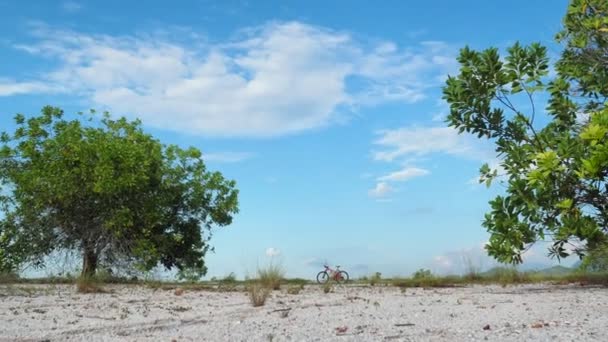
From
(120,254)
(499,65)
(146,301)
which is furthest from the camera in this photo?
(120,254)

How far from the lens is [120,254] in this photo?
1822 centimetres

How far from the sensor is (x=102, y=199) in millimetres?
18547

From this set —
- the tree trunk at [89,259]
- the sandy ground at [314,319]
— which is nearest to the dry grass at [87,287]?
the sandy ground at [314,319]

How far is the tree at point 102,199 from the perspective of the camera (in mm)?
17859

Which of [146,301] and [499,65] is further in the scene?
[499,65]

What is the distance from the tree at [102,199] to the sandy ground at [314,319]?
24.8 ft

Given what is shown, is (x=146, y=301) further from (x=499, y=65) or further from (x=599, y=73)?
(x=599, y=73)

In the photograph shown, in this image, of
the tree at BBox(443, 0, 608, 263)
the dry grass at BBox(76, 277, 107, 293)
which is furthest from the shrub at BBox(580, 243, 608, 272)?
the dry grass at BBox(76, 277, 107, 293)

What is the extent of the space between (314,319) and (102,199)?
517 inches

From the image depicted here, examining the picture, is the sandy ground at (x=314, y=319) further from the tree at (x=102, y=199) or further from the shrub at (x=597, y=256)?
the tree at (x=102, y=199)

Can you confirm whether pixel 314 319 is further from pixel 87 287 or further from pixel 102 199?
pixel 102 199

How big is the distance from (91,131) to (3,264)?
15.8 feet

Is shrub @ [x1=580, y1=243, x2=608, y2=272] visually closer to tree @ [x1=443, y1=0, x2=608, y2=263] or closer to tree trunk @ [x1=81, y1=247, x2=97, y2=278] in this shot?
tree @ [x1=443, y1=0, x2=608, y2=263]

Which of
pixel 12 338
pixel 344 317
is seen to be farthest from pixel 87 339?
pixel 344 317
